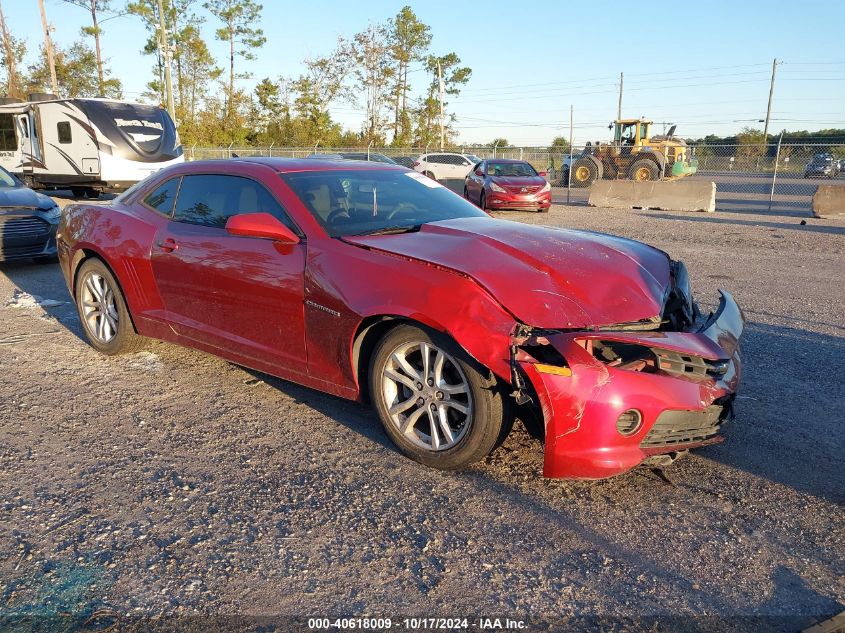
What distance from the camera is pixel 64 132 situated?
63.2 ft

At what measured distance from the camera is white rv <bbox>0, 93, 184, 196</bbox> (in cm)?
1867

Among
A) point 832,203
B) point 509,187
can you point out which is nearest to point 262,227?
point 509,187

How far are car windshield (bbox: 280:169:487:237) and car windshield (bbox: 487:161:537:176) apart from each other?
13842 millimetres

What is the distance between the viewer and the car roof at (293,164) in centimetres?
451

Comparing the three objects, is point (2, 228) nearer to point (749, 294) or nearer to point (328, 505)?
point (328, 505)

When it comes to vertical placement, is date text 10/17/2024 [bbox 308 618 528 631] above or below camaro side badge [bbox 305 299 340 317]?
below

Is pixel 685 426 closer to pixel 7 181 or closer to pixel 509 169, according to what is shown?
pixel 7 181

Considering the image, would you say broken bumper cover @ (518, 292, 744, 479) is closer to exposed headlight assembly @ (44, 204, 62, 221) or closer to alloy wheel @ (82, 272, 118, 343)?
alloy wheel @ (82, 272, 118, 343)

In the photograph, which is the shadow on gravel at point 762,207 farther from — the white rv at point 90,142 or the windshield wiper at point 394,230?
the windshield wiper at point 394,230

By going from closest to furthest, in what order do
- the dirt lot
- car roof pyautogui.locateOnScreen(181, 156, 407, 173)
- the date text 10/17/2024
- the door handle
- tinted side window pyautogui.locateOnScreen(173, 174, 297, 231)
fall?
the date text 10/17/2024, the dirt lot, tinted side window pyautogui.locateOnScreen(173, 174, 297, 231), car roof pyautogui.locateOnScreen(181, 156, 407, 173), the door handle

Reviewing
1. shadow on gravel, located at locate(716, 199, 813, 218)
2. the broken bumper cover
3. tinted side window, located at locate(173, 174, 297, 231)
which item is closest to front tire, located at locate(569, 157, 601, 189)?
shadow on gravel, located at locate(716, 199, 813, 218)

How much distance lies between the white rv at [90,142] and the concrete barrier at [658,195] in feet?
42.0

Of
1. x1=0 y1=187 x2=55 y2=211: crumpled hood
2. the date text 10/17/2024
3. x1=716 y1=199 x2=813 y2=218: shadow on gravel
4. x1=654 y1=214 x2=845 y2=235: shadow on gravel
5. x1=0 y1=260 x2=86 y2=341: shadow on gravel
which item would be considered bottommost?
the date text 10/17/2024

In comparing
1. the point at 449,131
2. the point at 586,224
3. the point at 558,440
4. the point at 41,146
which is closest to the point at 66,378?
the point at 558,440
